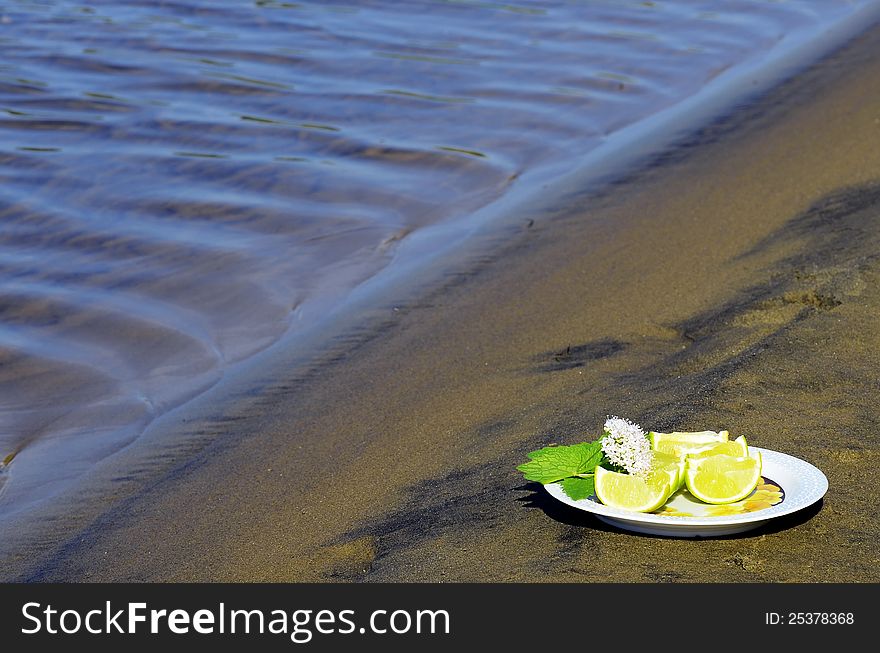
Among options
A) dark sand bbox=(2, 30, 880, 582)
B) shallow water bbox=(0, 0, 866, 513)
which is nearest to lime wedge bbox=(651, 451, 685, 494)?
dark sand bbox=(2, 30, 880, 582)

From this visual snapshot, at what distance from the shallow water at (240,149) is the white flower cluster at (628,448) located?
281cm

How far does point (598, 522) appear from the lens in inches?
145

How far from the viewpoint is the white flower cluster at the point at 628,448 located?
345 cm

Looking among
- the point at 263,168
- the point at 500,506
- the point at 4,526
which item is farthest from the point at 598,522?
the point at 263,168

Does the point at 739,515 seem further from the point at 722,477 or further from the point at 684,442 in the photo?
the point at 684,442

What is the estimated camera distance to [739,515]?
11.1ft

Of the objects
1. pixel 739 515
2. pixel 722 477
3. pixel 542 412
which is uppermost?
pixel 542 412

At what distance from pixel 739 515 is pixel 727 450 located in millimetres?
224

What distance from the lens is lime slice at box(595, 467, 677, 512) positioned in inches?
135

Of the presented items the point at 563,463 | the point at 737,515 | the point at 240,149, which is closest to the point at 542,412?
the point at 563,463

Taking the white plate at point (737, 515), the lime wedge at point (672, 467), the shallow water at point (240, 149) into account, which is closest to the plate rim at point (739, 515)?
the white plate at point (737, 515)
